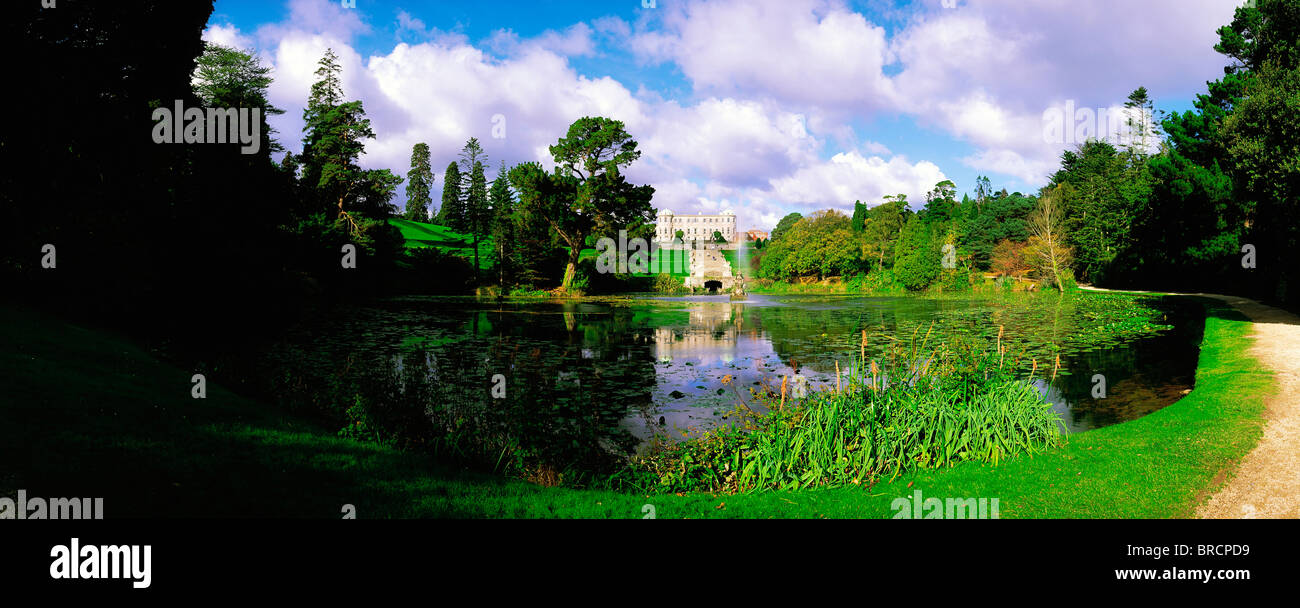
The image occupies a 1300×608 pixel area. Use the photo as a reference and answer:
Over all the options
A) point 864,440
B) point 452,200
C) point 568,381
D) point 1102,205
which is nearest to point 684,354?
point 568,381

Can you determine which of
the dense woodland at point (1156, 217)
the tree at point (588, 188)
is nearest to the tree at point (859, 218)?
the dense woodland at point (1156, 217)

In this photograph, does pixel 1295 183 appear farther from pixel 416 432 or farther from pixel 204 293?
pixel 204 293

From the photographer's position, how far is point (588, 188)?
1800 inches

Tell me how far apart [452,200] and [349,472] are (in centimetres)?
8173

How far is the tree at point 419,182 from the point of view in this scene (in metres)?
89.9

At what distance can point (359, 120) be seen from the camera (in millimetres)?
44562

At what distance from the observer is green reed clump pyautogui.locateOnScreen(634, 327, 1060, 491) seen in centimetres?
669

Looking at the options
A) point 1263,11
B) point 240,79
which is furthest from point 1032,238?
point 240,79

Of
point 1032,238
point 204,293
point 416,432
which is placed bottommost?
point 416,432

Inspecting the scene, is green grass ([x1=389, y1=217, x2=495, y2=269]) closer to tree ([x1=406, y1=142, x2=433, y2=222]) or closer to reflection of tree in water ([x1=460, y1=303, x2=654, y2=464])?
tree ([x1=406, y1=142, x2=433, y2=222])

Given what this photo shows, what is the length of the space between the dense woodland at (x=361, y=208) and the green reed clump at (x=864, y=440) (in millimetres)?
14661

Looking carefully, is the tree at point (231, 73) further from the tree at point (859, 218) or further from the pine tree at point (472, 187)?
the tree at point (859, 218)

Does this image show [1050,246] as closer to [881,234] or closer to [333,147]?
[881,234]
